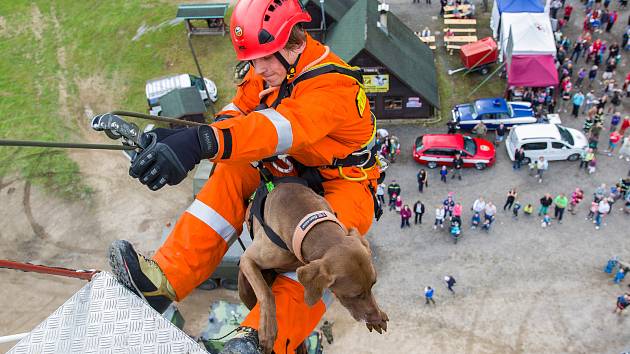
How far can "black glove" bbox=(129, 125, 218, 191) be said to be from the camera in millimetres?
5090

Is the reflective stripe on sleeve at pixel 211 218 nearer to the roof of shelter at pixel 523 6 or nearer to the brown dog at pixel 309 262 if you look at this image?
the brown dog at pixel 309 262

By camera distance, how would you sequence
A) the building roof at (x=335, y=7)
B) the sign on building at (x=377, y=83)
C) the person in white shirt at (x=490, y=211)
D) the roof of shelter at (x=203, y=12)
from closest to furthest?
the person in white shirt at (x=490, y=211) → the sign on building at (x=377, y=83) → the building roof at (x=335, y=7) → the roof of shelter at (x=203, y=12)

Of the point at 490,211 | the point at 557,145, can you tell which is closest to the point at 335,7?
the point at 557,145

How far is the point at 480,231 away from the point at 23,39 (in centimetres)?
2910

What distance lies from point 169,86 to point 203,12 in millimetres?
6598

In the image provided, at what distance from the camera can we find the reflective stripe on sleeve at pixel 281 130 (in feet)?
18.4

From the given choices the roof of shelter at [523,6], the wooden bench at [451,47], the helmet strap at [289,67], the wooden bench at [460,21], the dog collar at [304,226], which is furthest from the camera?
the wooden bench at [460,21]

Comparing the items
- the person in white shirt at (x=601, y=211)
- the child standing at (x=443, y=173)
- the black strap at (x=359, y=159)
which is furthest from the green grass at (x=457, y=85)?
the black strap at (x=359, y=159)

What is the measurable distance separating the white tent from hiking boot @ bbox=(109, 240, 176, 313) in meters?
24.6

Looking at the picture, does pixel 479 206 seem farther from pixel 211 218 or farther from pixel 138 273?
pixel 138 273

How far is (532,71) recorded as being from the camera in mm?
27016

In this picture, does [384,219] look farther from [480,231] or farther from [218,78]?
[218,78]

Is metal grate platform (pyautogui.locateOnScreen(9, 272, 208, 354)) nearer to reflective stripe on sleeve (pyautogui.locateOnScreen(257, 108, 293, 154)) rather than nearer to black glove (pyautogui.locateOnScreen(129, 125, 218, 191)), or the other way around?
black glove (pyautogui.locateOnScreen(129, 125, 218, 191))

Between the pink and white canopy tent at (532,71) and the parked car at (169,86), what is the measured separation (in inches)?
580
